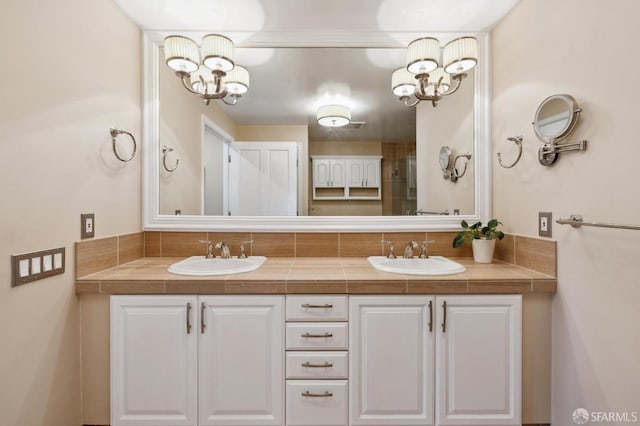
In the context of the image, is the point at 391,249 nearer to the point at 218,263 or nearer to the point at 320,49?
the point at 218,263

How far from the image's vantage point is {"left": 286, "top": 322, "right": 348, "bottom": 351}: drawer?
1.40 meters

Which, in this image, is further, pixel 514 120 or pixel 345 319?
pixel 514 120

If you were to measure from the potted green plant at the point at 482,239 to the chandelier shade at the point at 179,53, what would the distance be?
1.84 metres

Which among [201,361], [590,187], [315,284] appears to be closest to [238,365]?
[201,361]

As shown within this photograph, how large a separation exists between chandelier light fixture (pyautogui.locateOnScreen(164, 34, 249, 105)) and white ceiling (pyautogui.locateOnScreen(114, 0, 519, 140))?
192 millimetres

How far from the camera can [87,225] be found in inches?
57.8

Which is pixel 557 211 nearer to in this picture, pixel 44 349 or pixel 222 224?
→ pixel 222 224

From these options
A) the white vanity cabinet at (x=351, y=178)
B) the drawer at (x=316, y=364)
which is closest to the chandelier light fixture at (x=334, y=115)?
the white vanity cabinet at (x=351, y=178)

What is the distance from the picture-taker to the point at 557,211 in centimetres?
140

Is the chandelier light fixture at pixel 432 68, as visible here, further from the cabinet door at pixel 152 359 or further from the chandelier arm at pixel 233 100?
the cabinet door at pixel 152 359

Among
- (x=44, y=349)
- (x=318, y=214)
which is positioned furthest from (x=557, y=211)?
(x=44, y=349)

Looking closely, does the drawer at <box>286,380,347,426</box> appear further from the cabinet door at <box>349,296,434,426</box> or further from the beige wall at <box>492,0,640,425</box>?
the beige wall at <box>492,0,640,425</box>

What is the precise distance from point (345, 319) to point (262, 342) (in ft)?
1.32

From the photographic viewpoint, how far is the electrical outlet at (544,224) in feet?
4.78
